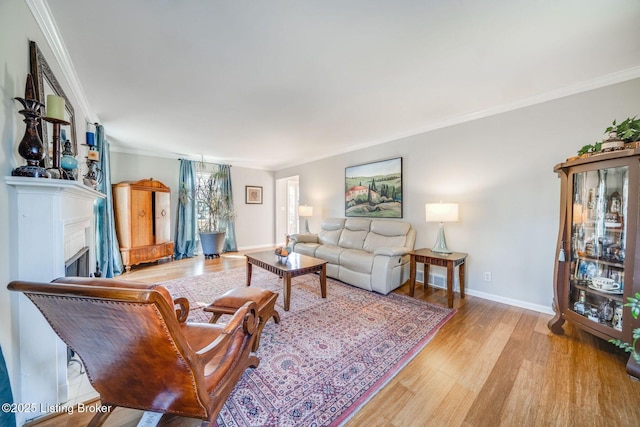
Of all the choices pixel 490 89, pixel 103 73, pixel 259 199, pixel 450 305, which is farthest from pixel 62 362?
pixel 259 199

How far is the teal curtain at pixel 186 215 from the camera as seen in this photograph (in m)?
5.33

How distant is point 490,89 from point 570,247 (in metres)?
1.69

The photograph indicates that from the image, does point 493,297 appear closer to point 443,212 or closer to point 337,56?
point 443,212

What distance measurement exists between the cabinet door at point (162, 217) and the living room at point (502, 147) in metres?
1.26

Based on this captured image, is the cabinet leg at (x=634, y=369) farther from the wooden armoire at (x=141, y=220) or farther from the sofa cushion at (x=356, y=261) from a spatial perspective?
the wooden armoire at (x=141, y=220)

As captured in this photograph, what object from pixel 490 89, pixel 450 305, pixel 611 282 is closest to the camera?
pixel 611 282

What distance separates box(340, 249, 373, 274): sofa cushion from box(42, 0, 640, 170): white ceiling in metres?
1.91

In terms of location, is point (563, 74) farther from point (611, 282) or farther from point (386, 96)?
point (611, 282)

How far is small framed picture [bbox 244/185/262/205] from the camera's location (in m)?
6.43

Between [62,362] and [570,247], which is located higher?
[570,247]

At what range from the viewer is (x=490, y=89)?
240cm

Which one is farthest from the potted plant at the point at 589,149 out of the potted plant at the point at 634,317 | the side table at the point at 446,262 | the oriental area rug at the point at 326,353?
the oriental area rug at the point at 326,353

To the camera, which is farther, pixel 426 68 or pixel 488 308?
pixel 488 308

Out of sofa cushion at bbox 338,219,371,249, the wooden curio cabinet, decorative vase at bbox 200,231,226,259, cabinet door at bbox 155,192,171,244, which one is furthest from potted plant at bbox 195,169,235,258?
the wooden curio cabinet
